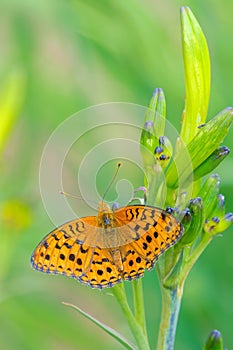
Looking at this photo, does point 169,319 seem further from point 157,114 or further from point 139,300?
point 157,114

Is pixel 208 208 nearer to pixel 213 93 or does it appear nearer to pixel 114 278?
pixel 114 278

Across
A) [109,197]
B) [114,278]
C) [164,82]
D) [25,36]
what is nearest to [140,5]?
[164,82]

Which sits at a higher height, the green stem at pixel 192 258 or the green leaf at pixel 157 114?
the green leaf at pixel 157 114

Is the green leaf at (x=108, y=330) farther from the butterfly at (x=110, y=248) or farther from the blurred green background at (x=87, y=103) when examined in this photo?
the blurred green background at (x=87, y=103)

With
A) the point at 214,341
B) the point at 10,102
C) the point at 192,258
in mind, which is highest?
the point at 10,102

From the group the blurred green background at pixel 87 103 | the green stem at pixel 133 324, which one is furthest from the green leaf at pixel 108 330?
the blurred green background at pixel 87 103

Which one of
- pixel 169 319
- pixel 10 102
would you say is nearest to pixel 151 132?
pixel 169 319

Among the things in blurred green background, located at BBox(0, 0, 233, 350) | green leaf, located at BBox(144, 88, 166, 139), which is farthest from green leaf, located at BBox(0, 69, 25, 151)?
green leaf, located at BBox(144, 88, 166, 139)
